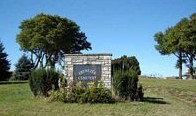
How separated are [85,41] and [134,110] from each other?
4402 cm

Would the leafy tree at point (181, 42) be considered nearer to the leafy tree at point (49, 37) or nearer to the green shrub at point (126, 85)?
the leafy tree at point (49, 37)

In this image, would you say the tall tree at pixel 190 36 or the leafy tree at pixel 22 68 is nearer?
the leafy tree at pixel 22 68

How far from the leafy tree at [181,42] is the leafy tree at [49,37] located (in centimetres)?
1383

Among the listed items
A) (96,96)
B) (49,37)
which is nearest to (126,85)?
(96,96)

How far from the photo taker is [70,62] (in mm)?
20062

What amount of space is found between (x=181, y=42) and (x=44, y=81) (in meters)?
42.5

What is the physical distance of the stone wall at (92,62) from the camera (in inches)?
783

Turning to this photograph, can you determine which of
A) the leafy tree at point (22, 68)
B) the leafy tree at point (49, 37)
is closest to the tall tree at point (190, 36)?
the leafy tree at point (49, 37)

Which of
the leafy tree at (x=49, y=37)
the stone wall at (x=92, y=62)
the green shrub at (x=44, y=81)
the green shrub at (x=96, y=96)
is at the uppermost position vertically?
the leafy tree at (x=49, y=37)

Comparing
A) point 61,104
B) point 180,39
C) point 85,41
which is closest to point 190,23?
point 180,39

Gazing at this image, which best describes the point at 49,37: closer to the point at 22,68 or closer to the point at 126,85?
the point at 22,68

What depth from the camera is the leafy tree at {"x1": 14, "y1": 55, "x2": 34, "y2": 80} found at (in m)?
44.8

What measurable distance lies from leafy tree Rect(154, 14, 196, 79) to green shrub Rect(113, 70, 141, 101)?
39851 millimetres

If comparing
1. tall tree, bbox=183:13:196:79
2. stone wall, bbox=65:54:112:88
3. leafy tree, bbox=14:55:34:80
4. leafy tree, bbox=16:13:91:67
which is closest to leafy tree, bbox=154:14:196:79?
tall tree, bbox=183:13:196:79
